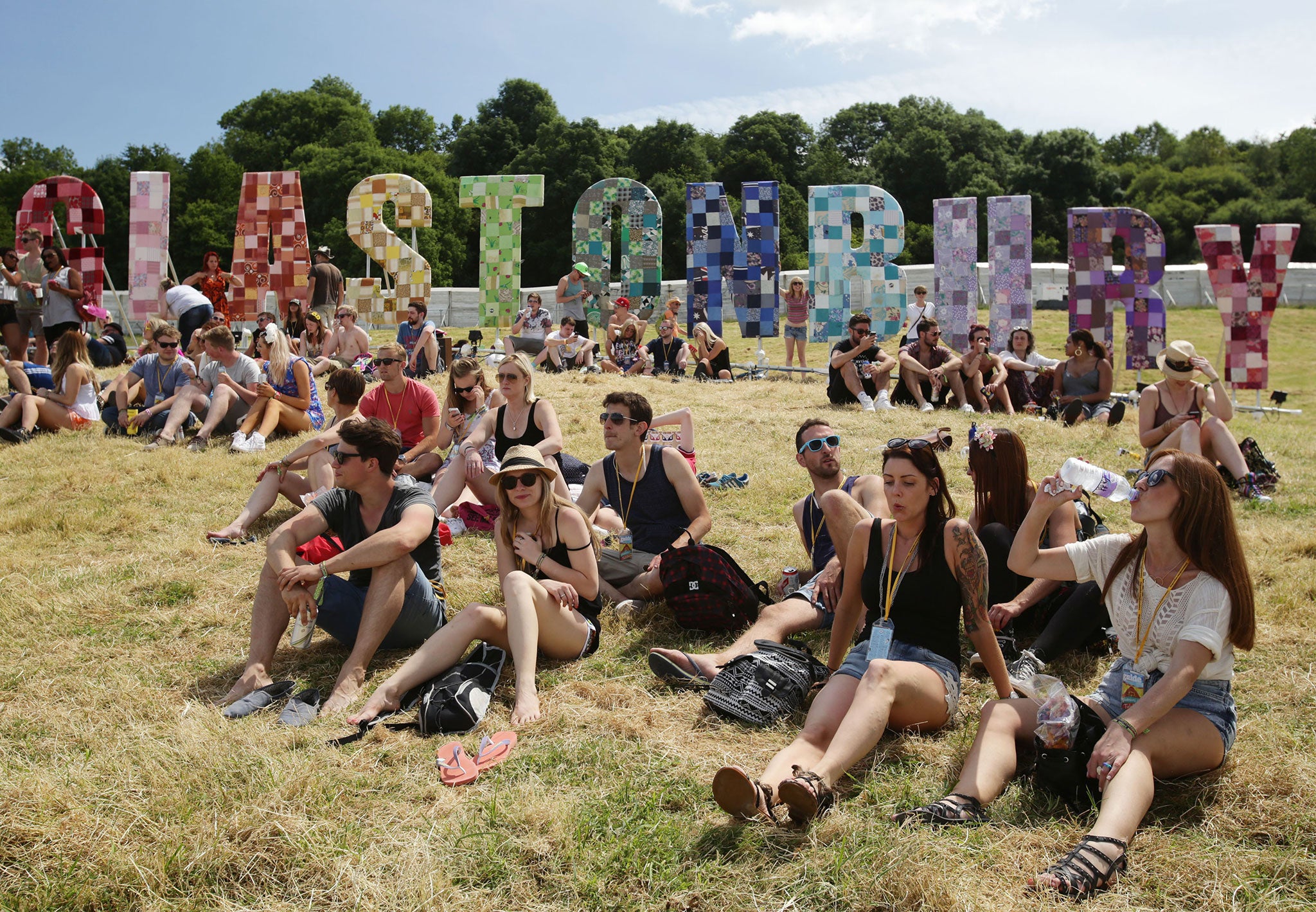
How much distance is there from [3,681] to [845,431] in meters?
7.02

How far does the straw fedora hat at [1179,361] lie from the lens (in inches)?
272

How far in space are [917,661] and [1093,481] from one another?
0.86 metres

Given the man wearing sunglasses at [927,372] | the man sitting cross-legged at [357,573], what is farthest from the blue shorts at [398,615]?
the man wearing sunglasses at [927,372]

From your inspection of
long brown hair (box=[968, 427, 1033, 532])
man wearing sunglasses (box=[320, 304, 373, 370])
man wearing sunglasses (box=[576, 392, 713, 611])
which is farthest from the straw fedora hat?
man wearing sunglasses (box=[320, 304, 373, 370])

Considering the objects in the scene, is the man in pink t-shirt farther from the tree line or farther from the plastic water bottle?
the tree line

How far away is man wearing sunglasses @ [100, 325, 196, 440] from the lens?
30.8ft

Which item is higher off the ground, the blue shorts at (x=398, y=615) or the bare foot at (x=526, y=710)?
the blue shorts at (x=398, y=615)

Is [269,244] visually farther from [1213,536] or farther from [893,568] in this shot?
[1213,536]

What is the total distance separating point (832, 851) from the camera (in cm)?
291

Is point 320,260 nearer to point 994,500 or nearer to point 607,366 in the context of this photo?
point 607,366

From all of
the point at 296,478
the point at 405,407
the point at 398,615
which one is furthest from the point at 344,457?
the point at 405,407

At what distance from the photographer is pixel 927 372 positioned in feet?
35.9

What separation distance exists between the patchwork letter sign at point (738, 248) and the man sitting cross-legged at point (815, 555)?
9.67 m

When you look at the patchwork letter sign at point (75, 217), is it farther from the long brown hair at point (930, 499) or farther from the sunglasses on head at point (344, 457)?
the long brown hair at point (930, 499)
